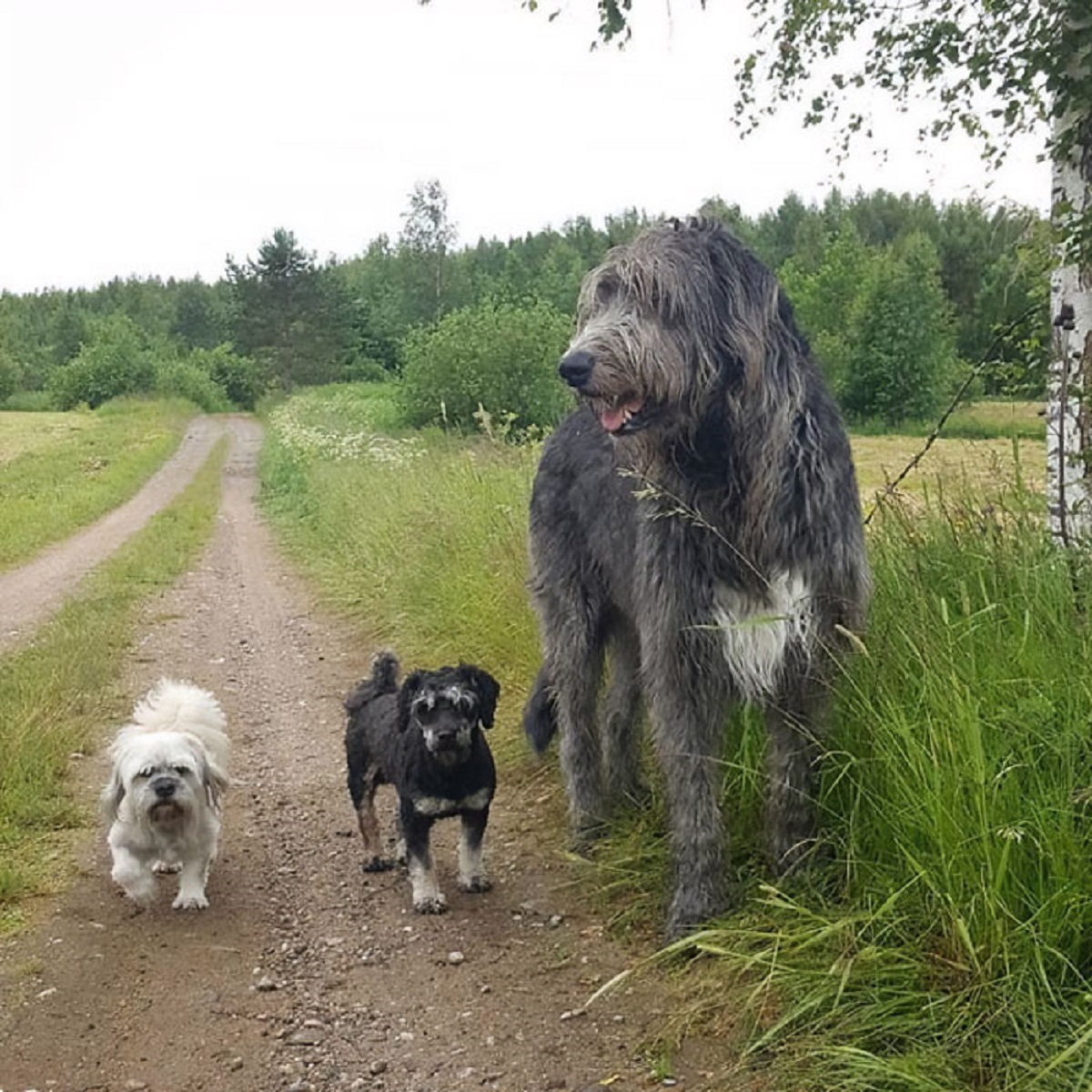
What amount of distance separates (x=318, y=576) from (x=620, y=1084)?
414 inches

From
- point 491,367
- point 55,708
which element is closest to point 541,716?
point 55,708

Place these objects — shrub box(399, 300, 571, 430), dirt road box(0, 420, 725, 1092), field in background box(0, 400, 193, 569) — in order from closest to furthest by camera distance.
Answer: dirt road box(0, 420, 725, 1092), field in background box(0, 400, 193, 569), shrub box(399, 300, 571, 430)

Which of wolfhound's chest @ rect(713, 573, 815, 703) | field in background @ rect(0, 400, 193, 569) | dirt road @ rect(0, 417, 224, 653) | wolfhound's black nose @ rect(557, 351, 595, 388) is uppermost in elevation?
wolfhound's black nose @ rect(557, 351, 595, 388)

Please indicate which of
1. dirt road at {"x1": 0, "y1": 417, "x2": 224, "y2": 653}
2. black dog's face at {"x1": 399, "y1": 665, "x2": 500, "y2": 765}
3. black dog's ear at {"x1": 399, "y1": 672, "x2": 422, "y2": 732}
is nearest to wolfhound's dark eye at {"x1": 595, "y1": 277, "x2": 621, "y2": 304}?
black dog's face at {"x1": 399, "y1": 665, "x2": 500, "y2": 765}

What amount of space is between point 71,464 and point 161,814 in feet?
89.9

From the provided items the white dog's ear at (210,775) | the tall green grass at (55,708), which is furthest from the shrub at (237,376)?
the white dog's ear at (210,775)

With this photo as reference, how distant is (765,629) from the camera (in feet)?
13.1

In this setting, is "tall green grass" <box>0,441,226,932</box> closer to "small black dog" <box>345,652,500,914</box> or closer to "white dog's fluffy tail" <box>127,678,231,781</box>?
"white dog's fluffy tail" <box>127,678,231,781</box>

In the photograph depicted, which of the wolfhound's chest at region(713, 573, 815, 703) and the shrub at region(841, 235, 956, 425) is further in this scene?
the shrub at region(841, 235, 956, 425)

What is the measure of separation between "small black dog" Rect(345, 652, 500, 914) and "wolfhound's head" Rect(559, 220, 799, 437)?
67.2 inches

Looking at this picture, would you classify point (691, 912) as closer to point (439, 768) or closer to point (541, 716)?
point (439, 768)

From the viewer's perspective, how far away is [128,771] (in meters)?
5.09

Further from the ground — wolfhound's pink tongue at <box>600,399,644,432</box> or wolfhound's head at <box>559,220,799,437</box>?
wolfhound's head at <box>559,220,799,437</box>

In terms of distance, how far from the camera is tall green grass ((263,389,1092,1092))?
302cm
